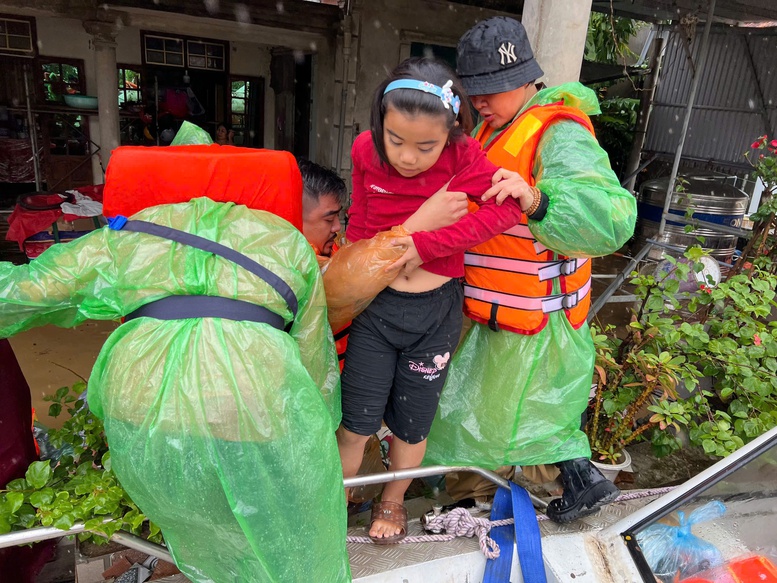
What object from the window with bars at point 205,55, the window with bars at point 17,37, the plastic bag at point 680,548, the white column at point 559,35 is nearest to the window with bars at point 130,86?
the window with bars at point 205,55

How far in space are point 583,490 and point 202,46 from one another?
389 inches

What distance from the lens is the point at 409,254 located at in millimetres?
1779

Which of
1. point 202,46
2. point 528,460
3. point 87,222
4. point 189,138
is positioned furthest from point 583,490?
point 202,46

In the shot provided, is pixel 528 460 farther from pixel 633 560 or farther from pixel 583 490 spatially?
pixel 633 560

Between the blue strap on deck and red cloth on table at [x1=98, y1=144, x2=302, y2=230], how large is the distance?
1.44 metres

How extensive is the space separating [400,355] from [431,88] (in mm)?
889

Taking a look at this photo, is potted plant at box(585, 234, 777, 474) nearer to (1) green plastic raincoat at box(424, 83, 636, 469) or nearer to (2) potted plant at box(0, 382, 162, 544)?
(1) green plastic raincoat at box(424, 83, 636, 469)

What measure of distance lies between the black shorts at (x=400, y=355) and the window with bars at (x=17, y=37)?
30.4ft

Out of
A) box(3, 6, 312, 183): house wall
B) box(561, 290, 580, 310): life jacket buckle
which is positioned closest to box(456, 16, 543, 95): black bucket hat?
box(561, 290, 580, 310): life jacket buckle

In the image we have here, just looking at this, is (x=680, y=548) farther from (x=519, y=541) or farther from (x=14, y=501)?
(x=14, y=501)

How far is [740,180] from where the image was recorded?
31.0 feet

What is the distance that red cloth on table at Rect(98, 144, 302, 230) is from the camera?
150cm

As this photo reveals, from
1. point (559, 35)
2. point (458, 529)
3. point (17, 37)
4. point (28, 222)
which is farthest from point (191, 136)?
point (17, 37)

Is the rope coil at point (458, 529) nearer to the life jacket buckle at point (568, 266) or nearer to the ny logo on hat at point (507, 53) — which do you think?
the life jacket buckle at point (568, 266)
